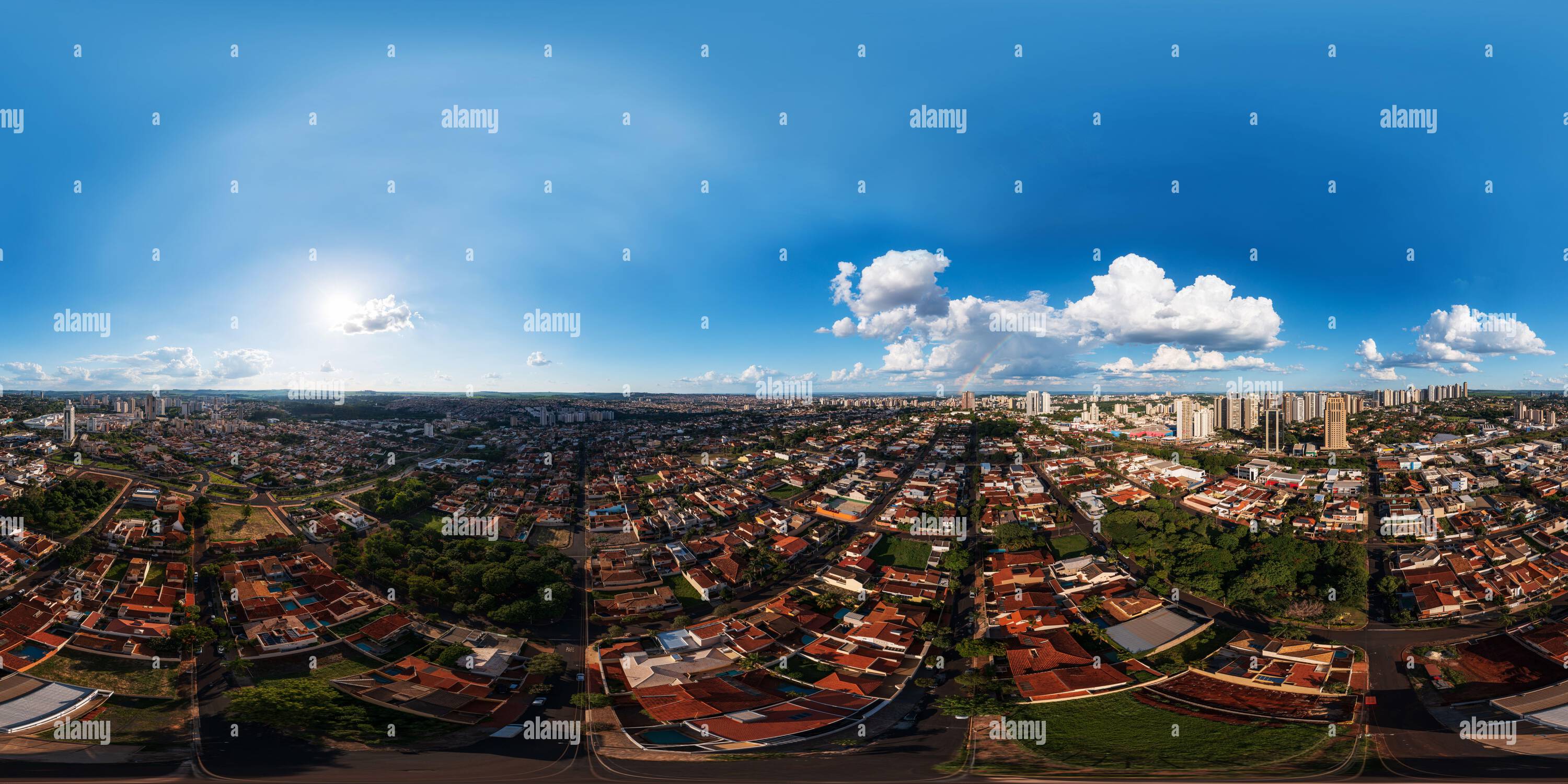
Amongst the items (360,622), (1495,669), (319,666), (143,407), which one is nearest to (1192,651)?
(1495,669)

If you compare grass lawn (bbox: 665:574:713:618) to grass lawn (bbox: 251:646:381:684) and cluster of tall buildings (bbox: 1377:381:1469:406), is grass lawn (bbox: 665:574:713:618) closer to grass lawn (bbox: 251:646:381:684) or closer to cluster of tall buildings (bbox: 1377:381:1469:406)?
grass lawn (bbox: 251:646:381:684)

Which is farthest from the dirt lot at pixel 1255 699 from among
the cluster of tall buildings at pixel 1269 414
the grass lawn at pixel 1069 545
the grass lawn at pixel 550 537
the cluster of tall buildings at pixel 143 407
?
the cluster of tall buildings at pixel 143 407

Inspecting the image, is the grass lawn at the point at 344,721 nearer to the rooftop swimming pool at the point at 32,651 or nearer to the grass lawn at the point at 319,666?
the grass lawn at the point at 319,666

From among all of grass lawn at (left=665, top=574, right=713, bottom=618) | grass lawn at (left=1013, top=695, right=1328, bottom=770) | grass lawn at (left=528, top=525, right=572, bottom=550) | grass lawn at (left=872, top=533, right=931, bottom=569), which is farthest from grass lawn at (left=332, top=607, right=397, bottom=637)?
grass lawn at (left=1013, top=695, right=1328, bottom=770)

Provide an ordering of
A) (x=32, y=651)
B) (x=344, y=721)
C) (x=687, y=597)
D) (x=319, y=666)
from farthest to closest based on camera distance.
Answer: (x=687, y=597), (x=319, y=666), (x=32, y=651), (x=344, y=721)

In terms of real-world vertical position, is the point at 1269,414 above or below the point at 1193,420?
above

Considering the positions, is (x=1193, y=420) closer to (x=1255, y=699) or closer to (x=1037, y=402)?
(x=1037, y=402)
